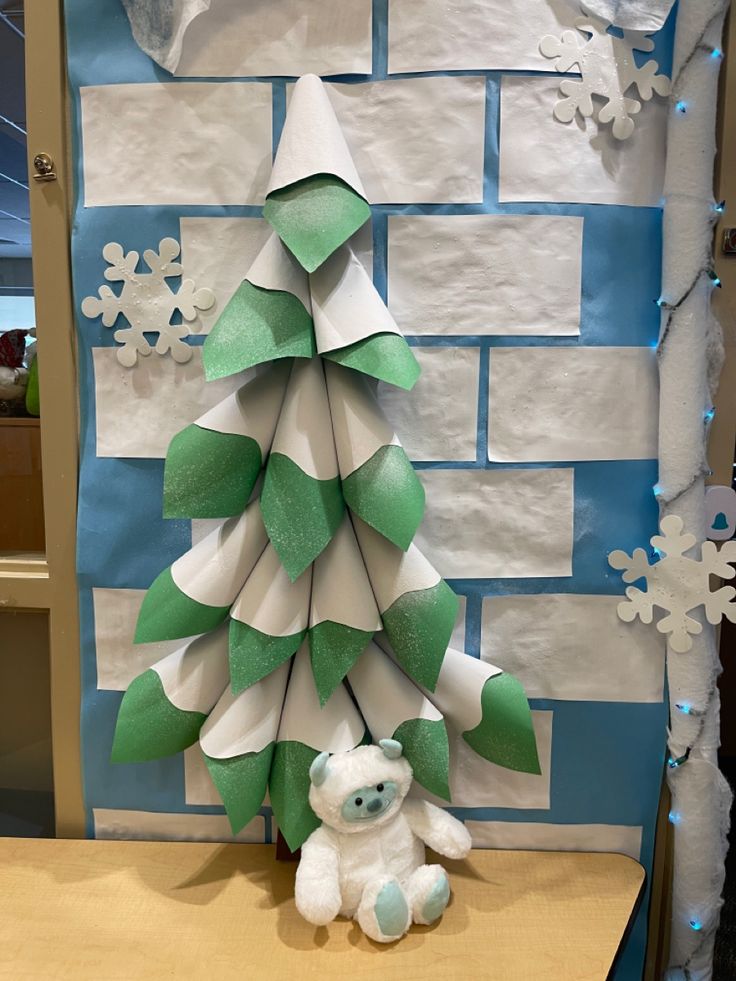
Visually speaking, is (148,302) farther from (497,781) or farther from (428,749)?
(497,781)

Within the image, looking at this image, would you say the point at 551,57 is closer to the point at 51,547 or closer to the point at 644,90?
the point at 644,90

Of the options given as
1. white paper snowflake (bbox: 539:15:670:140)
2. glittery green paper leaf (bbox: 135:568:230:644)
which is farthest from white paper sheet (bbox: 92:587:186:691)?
white paper snowflake (bbox: 539:15:670:140)

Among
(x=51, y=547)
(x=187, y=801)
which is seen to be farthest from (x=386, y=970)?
(x=51, y=547)

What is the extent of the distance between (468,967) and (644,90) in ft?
3.83

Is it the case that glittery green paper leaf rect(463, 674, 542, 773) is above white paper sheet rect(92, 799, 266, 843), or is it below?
above

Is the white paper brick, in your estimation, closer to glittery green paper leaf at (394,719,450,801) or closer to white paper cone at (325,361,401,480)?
glittery green paper leaf at (394,719,450,801)

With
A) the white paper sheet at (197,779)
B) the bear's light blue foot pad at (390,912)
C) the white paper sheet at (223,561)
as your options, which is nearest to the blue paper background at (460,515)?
the white paper sheet at (197,779)

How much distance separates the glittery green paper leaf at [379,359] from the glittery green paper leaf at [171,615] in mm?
366

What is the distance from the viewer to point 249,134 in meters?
1.02

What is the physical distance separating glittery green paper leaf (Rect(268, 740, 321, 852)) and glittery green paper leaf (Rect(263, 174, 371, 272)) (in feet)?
2.04

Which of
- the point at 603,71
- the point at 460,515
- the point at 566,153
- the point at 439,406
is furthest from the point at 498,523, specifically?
the point at 603,71

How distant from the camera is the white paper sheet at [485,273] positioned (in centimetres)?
103

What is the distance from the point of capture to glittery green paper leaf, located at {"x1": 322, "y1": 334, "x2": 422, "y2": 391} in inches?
36.0

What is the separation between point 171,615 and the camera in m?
0.98
